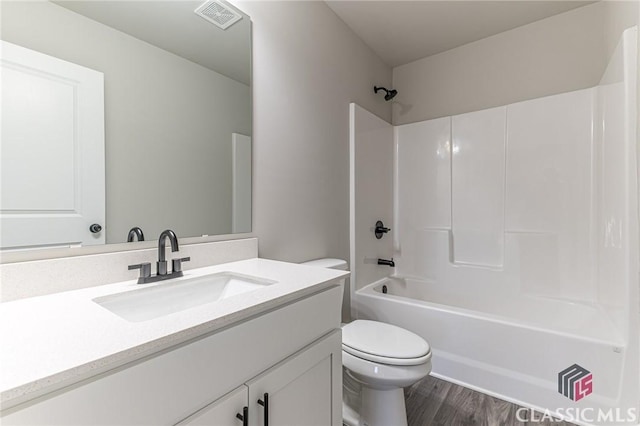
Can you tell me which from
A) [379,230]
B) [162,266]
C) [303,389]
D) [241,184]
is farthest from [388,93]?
[303,389]

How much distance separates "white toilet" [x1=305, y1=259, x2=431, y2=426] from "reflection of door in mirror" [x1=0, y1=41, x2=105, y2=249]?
1.14 meters

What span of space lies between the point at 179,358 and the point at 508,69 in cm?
285

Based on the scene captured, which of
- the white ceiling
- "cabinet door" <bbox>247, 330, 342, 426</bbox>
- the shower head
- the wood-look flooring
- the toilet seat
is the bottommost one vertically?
the wood-look flooring

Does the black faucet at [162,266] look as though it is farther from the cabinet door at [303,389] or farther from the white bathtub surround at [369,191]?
the white bathtub surround at [369,191]

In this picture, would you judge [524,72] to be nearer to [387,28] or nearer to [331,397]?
[387,28]

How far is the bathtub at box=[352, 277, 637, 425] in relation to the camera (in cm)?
142

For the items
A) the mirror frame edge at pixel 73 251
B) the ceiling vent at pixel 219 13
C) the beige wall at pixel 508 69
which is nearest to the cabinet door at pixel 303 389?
the mirror frame edge at pixel 73 251

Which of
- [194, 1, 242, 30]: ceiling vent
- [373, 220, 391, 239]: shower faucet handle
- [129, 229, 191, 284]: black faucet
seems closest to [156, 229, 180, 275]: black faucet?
[129, 229, 191, 284]: black faucet

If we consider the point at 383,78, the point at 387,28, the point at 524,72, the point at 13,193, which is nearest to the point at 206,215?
the point at 13,193

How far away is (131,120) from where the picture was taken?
1015 mm

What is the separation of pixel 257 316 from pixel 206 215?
64cm

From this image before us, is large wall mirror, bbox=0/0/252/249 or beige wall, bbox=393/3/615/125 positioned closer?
large wall mirror, bbox=0/0/252/249

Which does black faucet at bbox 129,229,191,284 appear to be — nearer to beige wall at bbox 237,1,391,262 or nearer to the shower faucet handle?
beige wall at bbox 237,1,391,262

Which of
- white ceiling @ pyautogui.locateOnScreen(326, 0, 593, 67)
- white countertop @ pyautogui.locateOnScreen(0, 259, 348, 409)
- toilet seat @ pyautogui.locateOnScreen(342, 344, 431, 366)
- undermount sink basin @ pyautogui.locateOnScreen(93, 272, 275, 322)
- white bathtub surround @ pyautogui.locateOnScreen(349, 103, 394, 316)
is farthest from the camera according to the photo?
white bathtub surround @ pyautogui.locateOnScreen(349, 103, 394, 316)
